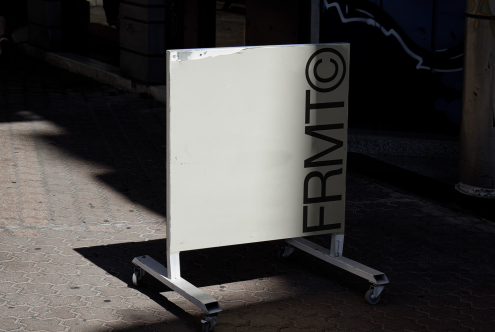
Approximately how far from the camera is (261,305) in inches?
173

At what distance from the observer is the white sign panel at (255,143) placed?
→ 4086 millimetres

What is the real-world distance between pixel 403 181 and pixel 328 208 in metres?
2.95

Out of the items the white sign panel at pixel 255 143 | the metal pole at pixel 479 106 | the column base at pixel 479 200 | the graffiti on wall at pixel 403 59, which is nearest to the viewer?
the white sign panel at pixel 255 143

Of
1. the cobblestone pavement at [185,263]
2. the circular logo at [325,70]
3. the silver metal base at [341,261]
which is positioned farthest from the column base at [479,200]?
the circular logo at [325,70]

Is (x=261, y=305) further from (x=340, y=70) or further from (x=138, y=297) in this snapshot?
(x=340, y=70)

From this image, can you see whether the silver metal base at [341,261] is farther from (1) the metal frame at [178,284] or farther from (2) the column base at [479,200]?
(2) the column base at [479,200]

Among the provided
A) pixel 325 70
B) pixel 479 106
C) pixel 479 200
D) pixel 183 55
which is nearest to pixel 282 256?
pixel 325 70

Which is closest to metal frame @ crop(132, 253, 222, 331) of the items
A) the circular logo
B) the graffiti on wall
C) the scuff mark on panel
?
the scuff mark on panel

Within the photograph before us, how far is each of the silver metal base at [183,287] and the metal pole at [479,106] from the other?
3.14 m

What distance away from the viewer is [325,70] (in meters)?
4.41

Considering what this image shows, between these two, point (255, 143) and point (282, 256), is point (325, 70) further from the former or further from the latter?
point (282, 256)

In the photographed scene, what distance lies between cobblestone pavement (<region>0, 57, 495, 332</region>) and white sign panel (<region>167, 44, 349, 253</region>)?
0.44 meters

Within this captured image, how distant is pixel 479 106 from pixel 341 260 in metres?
2.35

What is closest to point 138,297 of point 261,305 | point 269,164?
point 261,305
